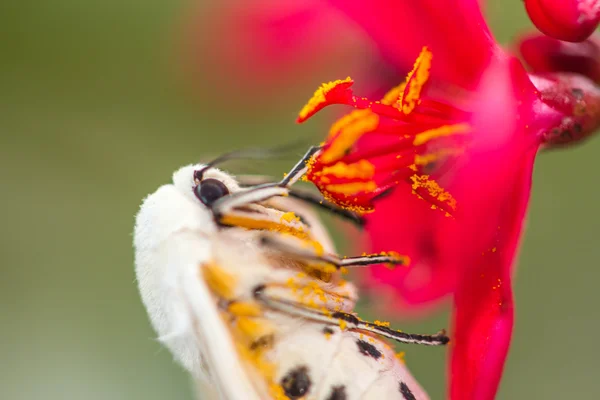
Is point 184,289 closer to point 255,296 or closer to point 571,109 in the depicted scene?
point 255,296

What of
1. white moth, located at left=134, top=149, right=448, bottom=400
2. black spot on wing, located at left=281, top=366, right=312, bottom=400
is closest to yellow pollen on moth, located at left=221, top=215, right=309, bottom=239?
white moth, located at left=134, top=149, right=448, bottom=400

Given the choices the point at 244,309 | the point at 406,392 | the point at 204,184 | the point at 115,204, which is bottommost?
the point at 406,392

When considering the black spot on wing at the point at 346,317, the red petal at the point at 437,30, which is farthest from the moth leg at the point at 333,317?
the red petal at the point at 437,30

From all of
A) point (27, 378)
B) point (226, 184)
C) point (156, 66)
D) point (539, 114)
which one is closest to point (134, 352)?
point (27, 378)

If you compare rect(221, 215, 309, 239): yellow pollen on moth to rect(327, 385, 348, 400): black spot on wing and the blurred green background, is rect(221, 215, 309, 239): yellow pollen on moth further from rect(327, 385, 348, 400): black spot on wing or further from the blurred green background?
the blurred green background

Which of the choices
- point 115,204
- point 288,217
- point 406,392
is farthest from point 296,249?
point 115,204

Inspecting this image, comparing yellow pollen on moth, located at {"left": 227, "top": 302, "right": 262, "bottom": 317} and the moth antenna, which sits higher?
the moth antenna
